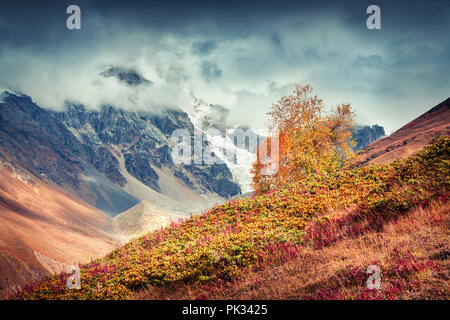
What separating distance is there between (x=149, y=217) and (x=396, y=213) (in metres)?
122

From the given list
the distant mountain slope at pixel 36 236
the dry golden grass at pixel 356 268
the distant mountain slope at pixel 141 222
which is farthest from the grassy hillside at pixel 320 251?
the distant mountain slope at pixel 141 222

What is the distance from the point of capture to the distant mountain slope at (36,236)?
40750 millimetres

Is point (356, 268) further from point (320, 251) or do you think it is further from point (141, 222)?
point (141, 222)

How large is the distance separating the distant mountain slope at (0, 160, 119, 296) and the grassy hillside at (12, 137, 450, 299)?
5967mm

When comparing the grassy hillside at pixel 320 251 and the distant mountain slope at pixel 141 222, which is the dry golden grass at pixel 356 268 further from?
the distant mountain slope at pixel 141 222

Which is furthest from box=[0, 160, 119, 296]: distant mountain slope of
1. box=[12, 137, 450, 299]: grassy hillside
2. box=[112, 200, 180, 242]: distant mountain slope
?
box=[112, 200, 180, 242]: distant mountain slope

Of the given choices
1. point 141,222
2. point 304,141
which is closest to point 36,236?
point 141,222

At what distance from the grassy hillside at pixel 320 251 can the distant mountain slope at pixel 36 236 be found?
5967 mm

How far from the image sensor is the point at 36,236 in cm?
6750

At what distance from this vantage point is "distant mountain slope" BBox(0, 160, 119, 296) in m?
40.8

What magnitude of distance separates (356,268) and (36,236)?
82941mm

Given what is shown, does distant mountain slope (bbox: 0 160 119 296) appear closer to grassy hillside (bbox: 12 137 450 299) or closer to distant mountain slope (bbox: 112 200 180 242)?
grassy hillside (bbox: 12 137 450 299)
